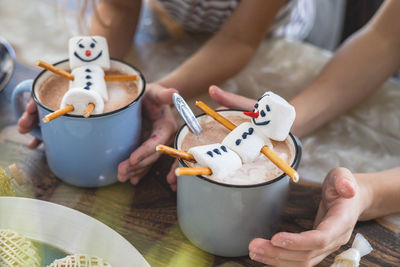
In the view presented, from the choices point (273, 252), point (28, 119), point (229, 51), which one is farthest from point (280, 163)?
point (229, 51)

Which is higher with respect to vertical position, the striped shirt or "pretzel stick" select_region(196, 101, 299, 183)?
"pretzel stick" select_region(196, 101, 299, 183)

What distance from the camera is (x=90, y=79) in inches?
28.3

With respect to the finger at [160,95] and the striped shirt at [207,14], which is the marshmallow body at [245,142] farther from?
the striped shirt at [207,14]

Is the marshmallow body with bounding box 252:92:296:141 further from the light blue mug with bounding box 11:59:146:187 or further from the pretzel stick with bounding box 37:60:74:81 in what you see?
the pretzel stick with bounding box 37:60:74:81

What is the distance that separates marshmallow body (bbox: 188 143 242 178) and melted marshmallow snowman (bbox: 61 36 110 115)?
209mm

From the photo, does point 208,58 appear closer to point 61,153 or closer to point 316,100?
point 316,100

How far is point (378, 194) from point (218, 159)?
340 mm

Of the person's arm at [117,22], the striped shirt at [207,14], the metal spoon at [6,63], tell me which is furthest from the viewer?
the striped shirt at [207,14]

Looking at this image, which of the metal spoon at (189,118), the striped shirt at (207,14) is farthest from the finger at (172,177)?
the striped shirt at (207,14)

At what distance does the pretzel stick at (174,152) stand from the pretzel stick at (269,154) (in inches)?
3.8

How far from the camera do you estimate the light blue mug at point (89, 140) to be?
0.68m

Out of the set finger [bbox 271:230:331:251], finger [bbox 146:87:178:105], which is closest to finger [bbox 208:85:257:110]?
finger [bbox 146:87:178:105]

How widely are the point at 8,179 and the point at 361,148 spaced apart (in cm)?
75

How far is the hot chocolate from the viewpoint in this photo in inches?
28.5
